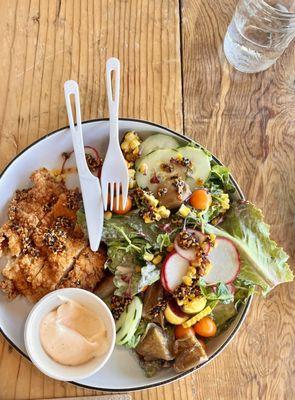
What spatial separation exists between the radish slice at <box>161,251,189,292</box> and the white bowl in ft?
0.69

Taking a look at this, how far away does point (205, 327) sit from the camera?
6.25 ft

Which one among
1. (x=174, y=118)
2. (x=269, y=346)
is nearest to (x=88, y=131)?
(x=174, y=118)

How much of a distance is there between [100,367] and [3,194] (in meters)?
0.63

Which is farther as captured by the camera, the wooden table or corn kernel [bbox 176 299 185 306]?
the wooden table

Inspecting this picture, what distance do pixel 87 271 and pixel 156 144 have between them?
0.48 metres

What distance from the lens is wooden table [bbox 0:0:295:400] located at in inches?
80.0

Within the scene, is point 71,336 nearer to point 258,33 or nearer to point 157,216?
point 157,216

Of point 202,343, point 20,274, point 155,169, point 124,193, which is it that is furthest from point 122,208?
point 202,343

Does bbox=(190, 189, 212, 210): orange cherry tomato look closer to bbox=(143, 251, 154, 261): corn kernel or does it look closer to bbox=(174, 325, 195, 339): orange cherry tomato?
bbox=(143, 251, 154, 261): corn kernel

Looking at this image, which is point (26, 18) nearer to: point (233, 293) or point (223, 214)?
point (223, 214)

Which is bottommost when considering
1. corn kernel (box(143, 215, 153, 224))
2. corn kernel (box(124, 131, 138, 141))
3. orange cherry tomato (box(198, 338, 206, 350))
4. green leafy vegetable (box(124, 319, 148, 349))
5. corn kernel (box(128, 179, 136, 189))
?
orange cherry tomato (box(198, 338, 206, 350))

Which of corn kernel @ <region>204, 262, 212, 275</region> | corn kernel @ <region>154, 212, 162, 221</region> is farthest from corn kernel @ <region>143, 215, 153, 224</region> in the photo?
corn kernel @ <region>204, 262, 212, 275</region>

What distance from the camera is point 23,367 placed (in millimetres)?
1911

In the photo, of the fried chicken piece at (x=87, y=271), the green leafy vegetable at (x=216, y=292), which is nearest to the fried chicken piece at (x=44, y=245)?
the fried chicken piece at (x=87, y=271)
